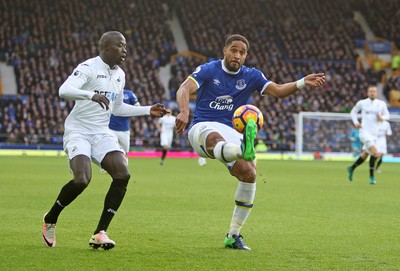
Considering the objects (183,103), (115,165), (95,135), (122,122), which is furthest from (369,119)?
(115,165)

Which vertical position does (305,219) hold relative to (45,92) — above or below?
below

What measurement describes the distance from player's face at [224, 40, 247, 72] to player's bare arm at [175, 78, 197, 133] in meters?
0.49

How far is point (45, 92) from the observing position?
41.4 meters

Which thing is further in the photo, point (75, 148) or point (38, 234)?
point (38, 234)

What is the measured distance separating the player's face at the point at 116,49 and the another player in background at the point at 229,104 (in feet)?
2.52

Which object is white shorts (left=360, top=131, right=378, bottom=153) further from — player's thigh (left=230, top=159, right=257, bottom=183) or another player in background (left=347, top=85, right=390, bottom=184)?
player's thigh (left=230, top=159, right=257, bottom=183)

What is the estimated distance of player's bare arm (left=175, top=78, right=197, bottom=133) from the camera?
830cm

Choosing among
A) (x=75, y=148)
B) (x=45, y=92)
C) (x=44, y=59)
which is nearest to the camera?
(x=75, y=148)

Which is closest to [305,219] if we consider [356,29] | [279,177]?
[279,177]

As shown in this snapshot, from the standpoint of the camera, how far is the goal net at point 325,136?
133ft

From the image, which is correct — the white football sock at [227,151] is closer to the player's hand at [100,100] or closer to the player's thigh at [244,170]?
the player's thigh at [244,170]

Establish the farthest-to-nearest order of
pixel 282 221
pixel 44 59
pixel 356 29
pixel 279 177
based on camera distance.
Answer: pixel 356 29 → pixel 44 59 → pixel 279 177 → pixel 282 221

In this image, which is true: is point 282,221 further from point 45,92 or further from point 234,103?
point 45,92

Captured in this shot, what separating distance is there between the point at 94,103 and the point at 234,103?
167 centimetres
